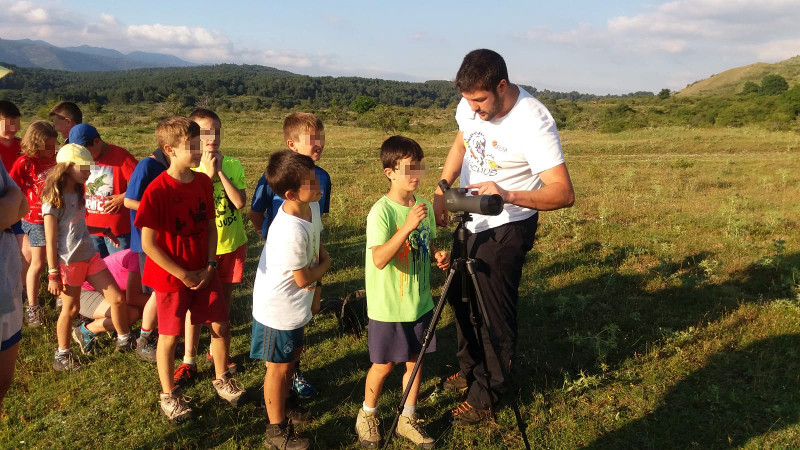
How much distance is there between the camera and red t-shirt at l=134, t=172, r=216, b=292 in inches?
127

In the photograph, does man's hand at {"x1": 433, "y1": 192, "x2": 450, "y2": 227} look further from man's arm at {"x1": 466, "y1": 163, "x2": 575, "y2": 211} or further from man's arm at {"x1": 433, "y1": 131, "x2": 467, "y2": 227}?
man's arm at {"x1": 466, "y1": 163, "x2": 575, "y2": 211}

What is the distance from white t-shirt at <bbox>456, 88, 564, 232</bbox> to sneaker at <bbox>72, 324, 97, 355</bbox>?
12.1 feet

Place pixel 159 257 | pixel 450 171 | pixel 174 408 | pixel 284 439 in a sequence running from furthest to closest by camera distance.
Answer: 1. pixel 450 171
2. pixel 174 408
3. pixel 159 257
4. pixel 284 439

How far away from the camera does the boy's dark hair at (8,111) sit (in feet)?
17.3

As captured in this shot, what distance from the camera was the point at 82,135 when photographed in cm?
445

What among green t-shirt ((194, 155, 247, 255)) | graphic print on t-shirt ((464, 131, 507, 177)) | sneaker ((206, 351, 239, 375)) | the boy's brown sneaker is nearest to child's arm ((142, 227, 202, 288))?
green t-shirt ((194, 155, 247, 255))

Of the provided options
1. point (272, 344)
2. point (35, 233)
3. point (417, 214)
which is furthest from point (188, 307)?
point (35, 233)

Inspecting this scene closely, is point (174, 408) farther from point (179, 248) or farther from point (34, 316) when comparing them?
point (34, 316)

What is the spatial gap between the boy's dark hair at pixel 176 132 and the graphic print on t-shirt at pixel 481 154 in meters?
1.84

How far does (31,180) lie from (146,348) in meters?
2.14

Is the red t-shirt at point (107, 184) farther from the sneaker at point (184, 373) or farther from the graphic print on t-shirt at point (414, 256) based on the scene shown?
the graphic print on t-shirt at point (414, 256)

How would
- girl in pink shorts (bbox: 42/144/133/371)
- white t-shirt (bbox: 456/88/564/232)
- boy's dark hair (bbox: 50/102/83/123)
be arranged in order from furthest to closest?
boy's dark hair (bbox: 50/102/83/123) → girl in pink shorts (bbox: 42/144/133/371) → white t-shirt (bbox: 456/88/564/232)

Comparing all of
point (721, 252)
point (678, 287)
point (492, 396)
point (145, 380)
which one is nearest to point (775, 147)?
point (721, 252)

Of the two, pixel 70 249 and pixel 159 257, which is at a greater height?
pixel 159 257
